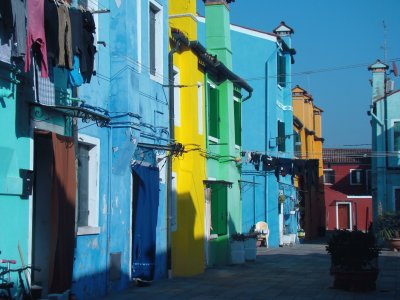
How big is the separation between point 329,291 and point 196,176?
17.9 ft

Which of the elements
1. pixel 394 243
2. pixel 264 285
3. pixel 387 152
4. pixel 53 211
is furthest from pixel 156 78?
pixel 387 152

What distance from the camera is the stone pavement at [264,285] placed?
13.7m

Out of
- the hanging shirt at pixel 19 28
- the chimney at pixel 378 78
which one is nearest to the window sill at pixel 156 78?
the hanging shirt at pixel 19 28

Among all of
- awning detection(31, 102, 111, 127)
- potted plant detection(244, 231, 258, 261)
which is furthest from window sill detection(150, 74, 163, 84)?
potted plant detection(244, 231, 258, 261)

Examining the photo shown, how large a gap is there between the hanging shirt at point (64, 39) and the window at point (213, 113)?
422 inches

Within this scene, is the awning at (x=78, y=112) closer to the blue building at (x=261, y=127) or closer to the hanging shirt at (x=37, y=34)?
the hanging shirt at (x=37, y=34)

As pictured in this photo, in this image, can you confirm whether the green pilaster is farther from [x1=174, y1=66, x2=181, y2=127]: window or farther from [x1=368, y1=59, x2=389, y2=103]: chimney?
[x1=368, y1=59, x2=389, y2=103]: chimney

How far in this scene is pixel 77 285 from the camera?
39.5ft

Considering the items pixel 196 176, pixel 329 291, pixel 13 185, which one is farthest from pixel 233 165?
pixel 13 185

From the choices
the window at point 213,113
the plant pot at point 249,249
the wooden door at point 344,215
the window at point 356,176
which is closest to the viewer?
the window at point 213,113

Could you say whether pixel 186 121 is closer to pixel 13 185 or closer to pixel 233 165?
pixel 233 165

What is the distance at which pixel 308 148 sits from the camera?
4591cm

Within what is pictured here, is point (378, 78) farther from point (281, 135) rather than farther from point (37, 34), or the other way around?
point (37, 34)

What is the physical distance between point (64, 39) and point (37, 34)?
2.17 feet
